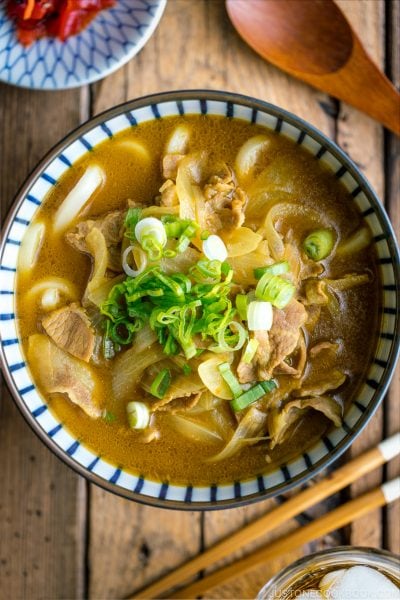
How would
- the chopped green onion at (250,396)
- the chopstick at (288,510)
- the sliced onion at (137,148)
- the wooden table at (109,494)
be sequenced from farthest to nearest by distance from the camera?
1. the wooden table at (109,494)
2. the chopstick at (288,510)
3. the sliced onion at (137,148)
4. the chopped green onion at (250,396)

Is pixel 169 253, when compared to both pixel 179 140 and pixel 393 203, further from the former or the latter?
pixel 393 203

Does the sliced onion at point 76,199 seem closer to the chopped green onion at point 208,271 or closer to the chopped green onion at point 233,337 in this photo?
the chopped green onion at point 208,271

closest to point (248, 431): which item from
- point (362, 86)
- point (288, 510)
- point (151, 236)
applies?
point (288, 510)

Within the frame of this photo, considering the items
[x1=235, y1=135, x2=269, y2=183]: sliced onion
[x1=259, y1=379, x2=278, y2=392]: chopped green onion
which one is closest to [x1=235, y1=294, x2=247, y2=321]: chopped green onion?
[x1=259, y1=379, x2=278, y2=392]: chopped green onion

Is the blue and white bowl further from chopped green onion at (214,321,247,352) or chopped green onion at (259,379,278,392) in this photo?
chopped green onion at (214,321,247,352)

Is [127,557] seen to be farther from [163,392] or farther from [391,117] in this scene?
[391,117]

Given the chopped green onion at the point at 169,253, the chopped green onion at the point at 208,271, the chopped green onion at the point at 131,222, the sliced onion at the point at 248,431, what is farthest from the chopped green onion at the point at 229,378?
the chopped green onion at the point at 131,222
